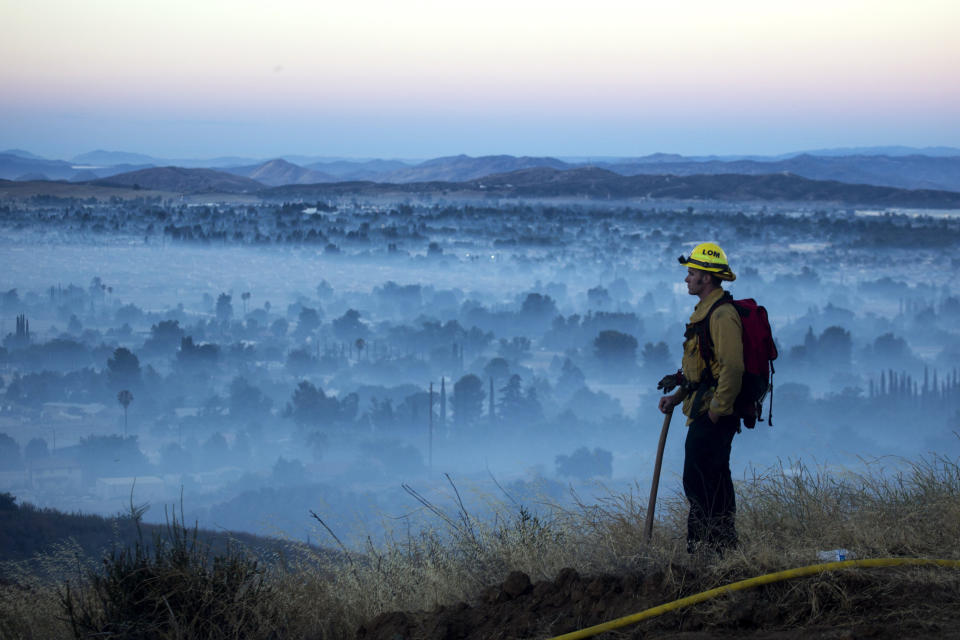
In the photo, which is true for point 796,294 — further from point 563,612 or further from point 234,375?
point 563,612

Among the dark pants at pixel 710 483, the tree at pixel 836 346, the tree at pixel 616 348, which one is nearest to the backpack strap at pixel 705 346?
the dark pants at pixel 710 483

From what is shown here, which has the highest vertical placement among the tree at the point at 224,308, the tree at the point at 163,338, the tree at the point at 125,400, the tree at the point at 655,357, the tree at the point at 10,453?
the tree at the point at 224,308

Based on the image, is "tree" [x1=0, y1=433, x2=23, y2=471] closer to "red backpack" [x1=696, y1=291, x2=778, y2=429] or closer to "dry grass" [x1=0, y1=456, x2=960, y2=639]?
"dry grass" [x1=0, y1=456, x2=960, y2=639]

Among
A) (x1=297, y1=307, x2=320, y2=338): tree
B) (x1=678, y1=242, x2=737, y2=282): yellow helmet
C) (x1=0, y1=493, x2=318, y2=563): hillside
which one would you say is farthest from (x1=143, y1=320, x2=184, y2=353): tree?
(x1=678, y1=242, x2=737, y2=282): yellow helmet

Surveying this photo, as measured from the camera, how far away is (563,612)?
12.6 ft

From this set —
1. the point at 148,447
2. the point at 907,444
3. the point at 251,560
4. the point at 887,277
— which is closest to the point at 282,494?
the point at 148,447

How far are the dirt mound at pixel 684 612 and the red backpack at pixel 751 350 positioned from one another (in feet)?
2.89

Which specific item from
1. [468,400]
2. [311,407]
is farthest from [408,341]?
[311,407]

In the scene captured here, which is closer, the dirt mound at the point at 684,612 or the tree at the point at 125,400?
the dirt mound at the point at 684,612

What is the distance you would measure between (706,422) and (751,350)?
442mm

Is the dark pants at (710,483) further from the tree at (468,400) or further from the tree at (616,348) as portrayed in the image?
the tree at (616,348)

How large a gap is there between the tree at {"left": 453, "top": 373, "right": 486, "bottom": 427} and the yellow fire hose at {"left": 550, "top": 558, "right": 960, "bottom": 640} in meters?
86.8

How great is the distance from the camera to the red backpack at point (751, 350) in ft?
13.9

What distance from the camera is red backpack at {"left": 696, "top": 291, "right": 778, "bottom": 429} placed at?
4.24 meters
